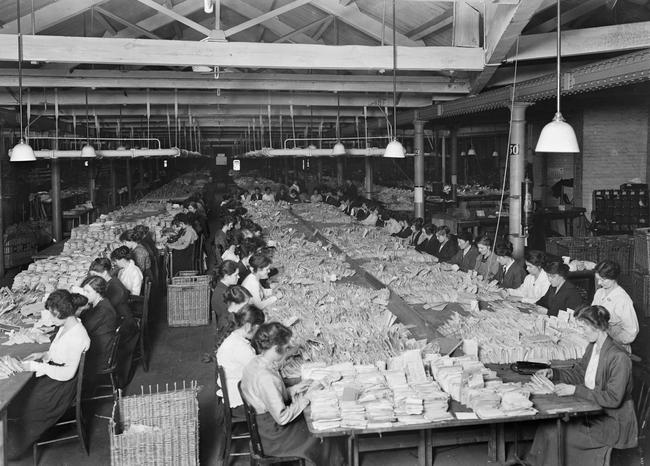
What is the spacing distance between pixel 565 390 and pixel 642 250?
6533mm

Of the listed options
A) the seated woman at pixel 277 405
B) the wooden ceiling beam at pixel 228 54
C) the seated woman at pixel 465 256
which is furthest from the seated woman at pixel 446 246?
the seated woman at pixel 277 405

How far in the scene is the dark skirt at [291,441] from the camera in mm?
4820

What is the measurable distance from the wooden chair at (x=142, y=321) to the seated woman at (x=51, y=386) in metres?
2.14

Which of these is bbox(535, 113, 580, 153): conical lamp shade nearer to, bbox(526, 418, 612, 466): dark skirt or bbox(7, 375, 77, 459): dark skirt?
bbox(526, 418, 612, 466): dark skirt

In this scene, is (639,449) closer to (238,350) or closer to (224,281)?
(238,350)

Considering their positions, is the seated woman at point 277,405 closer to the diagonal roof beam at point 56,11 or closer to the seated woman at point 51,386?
the seated woman at point 51,386

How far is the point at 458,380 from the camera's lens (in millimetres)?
4852

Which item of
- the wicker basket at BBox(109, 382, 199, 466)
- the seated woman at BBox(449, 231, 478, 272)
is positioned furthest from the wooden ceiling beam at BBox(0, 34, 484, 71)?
the wicker basket at BBox(109, 382, 199, 466)

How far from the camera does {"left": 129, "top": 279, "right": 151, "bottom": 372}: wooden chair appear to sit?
8.40 meters

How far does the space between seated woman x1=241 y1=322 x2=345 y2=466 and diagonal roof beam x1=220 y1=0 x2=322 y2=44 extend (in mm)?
6843

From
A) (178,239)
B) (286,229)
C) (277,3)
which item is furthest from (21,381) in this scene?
(286,229)

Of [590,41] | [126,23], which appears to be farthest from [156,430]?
[590,41]

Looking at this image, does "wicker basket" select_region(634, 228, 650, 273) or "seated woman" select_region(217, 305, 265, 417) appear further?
"wicker basket" select_region(634, 228, 650, 273)

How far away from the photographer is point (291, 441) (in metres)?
4.84
